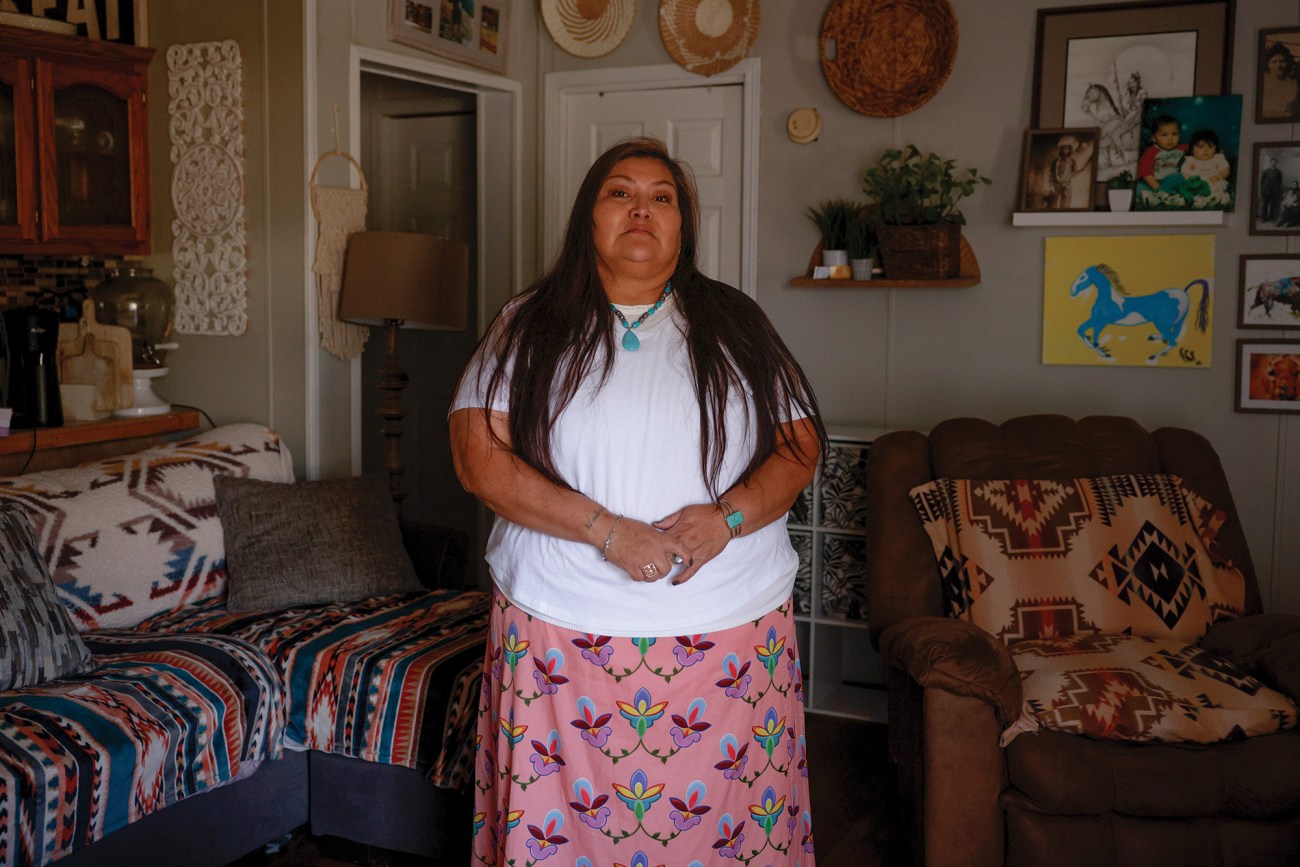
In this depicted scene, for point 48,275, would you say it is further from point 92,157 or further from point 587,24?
point 587,24

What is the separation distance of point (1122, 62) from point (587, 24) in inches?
72.2

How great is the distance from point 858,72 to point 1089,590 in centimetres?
190

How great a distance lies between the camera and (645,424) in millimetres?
1895

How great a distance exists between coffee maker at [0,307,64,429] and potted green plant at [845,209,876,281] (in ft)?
7.81

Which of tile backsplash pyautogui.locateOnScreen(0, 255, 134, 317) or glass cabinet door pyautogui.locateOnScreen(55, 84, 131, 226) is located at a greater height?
glass cabinet door pyautogui.locateOnScreen(55, 84, 131, 226)

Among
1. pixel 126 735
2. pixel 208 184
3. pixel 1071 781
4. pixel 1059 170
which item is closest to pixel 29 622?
pixel 126 735

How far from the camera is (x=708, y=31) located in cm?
404

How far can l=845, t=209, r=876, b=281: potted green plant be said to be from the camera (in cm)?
379

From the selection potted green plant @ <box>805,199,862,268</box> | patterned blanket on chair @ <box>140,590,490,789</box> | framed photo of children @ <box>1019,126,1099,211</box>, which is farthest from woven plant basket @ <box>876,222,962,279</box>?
patterned blanket on chair @ <box>140,590,490,789</box>

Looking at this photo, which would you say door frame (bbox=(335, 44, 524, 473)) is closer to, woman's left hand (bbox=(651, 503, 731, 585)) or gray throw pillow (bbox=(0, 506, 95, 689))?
gray throw pillow (bbox=(0, 506, 95, 689))

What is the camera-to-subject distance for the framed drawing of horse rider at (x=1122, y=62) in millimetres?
3455

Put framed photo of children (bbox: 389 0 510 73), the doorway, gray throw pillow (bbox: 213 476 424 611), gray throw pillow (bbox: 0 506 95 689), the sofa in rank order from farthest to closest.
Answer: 1. the doorway
2. framed photo of children (bbox: 389 0 510 73)
3. gray throw pillow (bbox: 213 476 424 611)
4. gray throw pillow (bbox: 0 506 95 689)
5. the sofa

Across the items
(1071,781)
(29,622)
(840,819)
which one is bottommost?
(840,819)

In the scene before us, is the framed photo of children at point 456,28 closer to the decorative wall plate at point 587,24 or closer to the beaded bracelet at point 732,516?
the decorative wall plate at point 587,24
